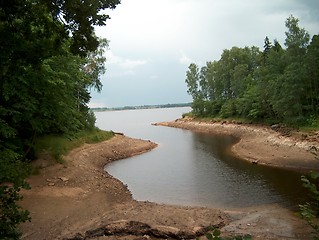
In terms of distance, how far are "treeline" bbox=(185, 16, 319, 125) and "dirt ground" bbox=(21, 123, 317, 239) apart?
27390mm

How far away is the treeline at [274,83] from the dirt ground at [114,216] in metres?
27.4

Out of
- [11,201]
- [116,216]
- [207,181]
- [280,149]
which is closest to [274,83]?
[280,149]

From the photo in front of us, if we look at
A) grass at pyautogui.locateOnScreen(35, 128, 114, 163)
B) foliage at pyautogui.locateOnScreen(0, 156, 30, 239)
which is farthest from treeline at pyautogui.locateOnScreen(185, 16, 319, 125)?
foliage at pyautogui.locateOnScreen(0, 156, 30, 239)

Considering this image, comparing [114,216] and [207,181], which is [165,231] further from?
[207,181]

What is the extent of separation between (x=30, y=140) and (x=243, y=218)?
1686 cm

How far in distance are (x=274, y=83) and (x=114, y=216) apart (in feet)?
123

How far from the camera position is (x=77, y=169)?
84.0 ft

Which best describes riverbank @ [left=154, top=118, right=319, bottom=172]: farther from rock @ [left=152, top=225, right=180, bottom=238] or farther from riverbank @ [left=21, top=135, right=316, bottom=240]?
rock @ [left=152, top=225, right=180, bottom=238]

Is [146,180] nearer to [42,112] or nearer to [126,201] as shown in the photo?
[126,201]

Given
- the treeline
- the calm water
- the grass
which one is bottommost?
the calm water

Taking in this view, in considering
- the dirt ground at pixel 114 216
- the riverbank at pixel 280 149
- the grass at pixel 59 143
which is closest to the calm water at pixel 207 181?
the riverbank at pixel 280 149

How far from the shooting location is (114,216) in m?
15.5

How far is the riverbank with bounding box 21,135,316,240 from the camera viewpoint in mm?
13289

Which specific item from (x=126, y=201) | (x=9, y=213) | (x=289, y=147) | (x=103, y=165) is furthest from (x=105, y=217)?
(x=289, y=147)
